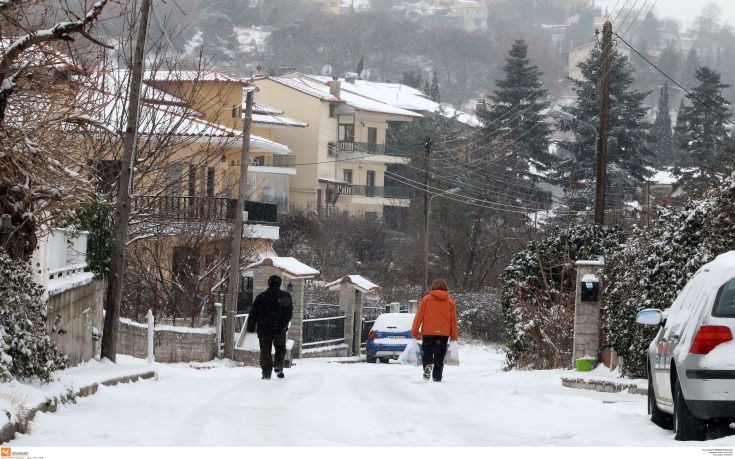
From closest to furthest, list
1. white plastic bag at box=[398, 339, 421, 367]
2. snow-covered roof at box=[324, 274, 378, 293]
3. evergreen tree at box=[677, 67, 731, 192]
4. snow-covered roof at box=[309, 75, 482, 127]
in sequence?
white plastic bag at box=[398, 339, 421, 367] < snow-covered roof at box=[324, 274, 378, 293] < evergreen tree at box=[677, 67, 731, 192] < snow-covered roof at box=[309, 75, 482, 127]

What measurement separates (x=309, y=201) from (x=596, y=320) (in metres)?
52.9

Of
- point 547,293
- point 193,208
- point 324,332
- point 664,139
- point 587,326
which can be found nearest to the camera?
point 587,326

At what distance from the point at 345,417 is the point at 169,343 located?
17211mm

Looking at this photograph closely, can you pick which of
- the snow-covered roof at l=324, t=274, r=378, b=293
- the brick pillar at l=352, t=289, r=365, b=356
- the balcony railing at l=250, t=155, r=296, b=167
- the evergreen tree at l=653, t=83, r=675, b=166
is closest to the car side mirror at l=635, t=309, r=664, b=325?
the snow-covered roof at l=324, t=274, r=378, b=293

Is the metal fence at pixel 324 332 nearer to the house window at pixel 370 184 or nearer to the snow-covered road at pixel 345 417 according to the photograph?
the snow-covered road at pixel 345 417

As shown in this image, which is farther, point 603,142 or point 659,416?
point 603,142

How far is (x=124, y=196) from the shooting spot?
2019 cm

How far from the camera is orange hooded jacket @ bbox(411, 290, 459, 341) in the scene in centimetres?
1958

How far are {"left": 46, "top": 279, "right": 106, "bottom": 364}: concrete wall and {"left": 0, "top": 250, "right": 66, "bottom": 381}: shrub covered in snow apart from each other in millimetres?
1793

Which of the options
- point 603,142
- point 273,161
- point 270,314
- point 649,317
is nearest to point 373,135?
point 273,161

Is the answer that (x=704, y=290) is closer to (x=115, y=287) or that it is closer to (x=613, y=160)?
(x=115, y=287)

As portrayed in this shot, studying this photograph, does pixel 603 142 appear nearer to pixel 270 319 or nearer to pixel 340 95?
pixel 270 319

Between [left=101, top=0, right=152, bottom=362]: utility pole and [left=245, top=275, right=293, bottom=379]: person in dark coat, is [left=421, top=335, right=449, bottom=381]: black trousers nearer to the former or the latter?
[left=245, top=275, right=293, bottom=379]: person in dark coat

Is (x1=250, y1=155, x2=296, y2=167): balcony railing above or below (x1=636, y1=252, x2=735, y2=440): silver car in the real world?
above
